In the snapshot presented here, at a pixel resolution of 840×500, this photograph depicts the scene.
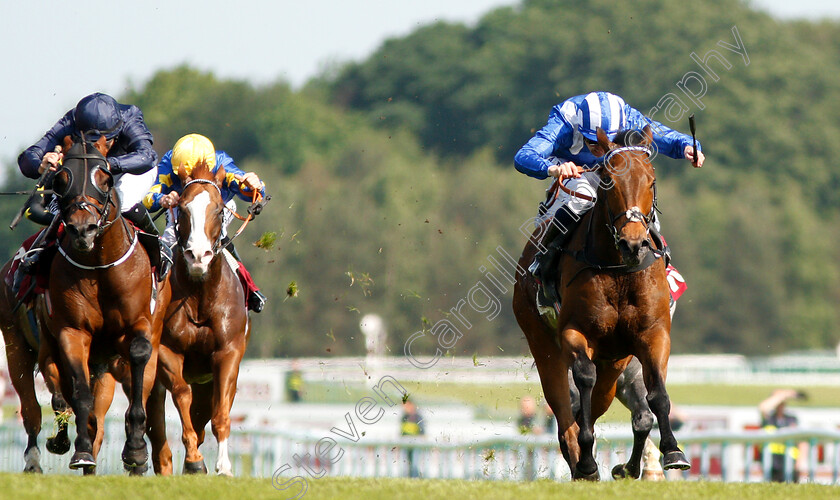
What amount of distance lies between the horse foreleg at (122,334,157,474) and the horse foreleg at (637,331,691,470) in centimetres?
322

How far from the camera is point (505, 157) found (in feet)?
153

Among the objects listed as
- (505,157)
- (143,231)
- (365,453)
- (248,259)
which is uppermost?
(505,157)

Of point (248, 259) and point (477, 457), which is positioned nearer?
point (477, 457)

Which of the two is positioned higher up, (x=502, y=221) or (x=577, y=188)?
(x=502, y=221)

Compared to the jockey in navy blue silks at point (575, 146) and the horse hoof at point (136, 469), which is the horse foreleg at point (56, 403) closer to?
the horse hoof at point (136, 469)

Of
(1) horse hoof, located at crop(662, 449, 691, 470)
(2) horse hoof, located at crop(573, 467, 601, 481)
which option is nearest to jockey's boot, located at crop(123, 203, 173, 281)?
(2) horse hoof, located at crop(573, 467, 601, 481)

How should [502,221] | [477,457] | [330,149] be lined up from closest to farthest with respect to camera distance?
1. [477,457]
2. [502,221]
3. [330,149]

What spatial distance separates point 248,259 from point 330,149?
44.7ft

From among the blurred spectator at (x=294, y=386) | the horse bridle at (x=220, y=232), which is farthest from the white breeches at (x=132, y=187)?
the blurred spectator at (x=294, y=386)

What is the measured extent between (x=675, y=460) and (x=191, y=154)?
4387mm

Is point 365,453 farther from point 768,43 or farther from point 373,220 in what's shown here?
point 768,43

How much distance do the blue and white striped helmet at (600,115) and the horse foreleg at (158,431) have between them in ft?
12.2

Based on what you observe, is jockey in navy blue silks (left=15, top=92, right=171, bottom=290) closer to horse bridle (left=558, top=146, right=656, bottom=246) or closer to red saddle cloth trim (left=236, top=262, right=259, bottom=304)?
red saddle cloth trim (left=236, top=262, right=259, bottom=304)

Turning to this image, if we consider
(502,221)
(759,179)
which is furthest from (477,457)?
(759,179)
